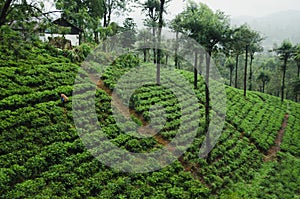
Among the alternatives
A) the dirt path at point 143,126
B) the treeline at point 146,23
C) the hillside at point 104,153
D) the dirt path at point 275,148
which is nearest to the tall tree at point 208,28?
the treeline at point 146,23

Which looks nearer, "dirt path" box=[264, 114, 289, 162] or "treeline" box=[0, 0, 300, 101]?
"treeline" box=[0, 0, 300, 101]

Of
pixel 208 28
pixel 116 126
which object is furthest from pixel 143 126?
pixel 208 28

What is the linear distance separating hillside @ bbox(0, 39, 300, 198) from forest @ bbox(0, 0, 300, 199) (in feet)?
0.16

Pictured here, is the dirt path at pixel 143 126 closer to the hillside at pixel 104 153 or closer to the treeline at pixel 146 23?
the hillside at pixel 104 153

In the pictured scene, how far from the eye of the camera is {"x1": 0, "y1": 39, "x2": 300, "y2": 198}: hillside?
876cm

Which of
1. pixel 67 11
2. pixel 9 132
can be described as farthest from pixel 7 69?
pixel 67 11

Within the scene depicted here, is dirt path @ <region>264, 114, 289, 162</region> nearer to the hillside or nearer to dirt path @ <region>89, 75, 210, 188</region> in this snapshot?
the hillside

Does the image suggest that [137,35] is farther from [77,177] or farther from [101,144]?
[77,177]

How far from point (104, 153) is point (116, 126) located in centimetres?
236

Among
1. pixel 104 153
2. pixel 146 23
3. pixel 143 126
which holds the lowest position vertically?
pixel 104 153

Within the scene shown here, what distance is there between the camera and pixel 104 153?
1064cm

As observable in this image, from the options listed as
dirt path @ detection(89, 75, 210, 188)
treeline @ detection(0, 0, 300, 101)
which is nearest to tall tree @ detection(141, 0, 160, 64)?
treeline @ detection(0, 0, 300, 101)

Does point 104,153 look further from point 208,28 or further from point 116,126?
point 208,28

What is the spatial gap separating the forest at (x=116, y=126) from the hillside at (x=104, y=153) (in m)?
0.05
